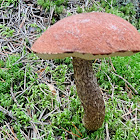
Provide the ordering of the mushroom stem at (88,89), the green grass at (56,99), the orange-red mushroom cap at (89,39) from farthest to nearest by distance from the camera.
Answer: the green grass at (56,99) < the mushroom stem at (88,89) < the orange-red mushroom cap at (89,39)

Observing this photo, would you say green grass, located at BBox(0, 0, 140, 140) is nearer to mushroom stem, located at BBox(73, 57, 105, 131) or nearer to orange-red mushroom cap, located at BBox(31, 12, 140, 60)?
mushroom stem, located at BBox(73, 57, 105, 131)

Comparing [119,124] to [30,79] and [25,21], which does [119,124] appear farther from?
[25,21]

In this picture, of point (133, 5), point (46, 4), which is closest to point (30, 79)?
point (46, 4)

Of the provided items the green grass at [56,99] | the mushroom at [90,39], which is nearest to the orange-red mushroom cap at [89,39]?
the mushroom at [90,39]

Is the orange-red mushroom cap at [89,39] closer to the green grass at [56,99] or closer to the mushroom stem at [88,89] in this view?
the mushroom stem at [88,89]

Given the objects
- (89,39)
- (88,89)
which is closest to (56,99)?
(88,89)

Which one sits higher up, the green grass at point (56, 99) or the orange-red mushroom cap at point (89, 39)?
the orange-red mushroom cap at point (89, 39)

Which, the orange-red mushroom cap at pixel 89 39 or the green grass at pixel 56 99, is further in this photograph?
the green grass at pixel 56 99

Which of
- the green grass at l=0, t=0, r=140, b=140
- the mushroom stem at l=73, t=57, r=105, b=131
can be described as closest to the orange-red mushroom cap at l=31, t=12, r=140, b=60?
the mushroom stem at l=73, t=57, r=105, b=131
